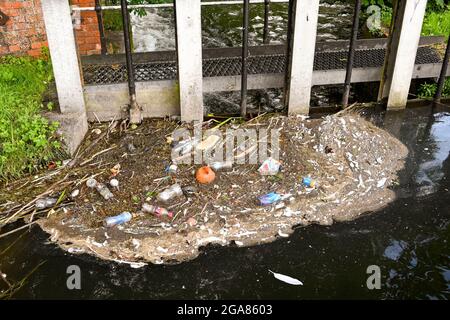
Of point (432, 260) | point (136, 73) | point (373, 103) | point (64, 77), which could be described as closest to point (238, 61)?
point (136, 73)

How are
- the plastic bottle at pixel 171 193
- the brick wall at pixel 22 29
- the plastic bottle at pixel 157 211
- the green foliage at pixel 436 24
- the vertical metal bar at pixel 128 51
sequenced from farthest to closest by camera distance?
the green foliage at pixel 436 24
the brick wall at pixel 22 29
the vertical metal bar at pixel 128 51
the plastic bottle at pixel 171 193
the plastic bottle at pixel 157 211

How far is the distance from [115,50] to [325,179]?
4.24m

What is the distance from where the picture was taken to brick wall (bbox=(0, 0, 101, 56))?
652 cm

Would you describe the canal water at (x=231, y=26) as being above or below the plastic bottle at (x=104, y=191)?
above

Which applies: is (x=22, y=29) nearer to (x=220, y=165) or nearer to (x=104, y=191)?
(x=104, y=191)

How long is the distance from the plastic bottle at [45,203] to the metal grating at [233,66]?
5.66 ft

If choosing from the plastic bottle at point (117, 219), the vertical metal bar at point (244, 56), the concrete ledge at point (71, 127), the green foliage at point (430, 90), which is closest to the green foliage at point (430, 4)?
the green foliage at point (430, 90)

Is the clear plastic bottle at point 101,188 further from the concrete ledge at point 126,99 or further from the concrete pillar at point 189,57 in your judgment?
the concrete pillar at point 189,57

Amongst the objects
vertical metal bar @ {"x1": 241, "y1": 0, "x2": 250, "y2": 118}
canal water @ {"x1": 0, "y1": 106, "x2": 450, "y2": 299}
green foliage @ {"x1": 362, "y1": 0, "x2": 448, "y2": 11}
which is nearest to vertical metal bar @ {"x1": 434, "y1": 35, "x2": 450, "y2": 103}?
canal water @ {"x1": 0, "y1": 106, "x2": 450, "y2": 299}

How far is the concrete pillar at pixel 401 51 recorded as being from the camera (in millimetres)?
5496

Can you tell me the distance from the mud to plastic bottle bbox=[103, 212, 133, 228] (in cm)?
5

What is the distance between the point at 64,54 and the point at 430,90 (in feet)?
15.7

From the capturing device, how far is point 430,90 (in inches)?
259

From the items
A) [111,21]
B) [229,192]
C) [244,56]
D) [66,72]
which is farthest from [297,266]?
[111,21]
